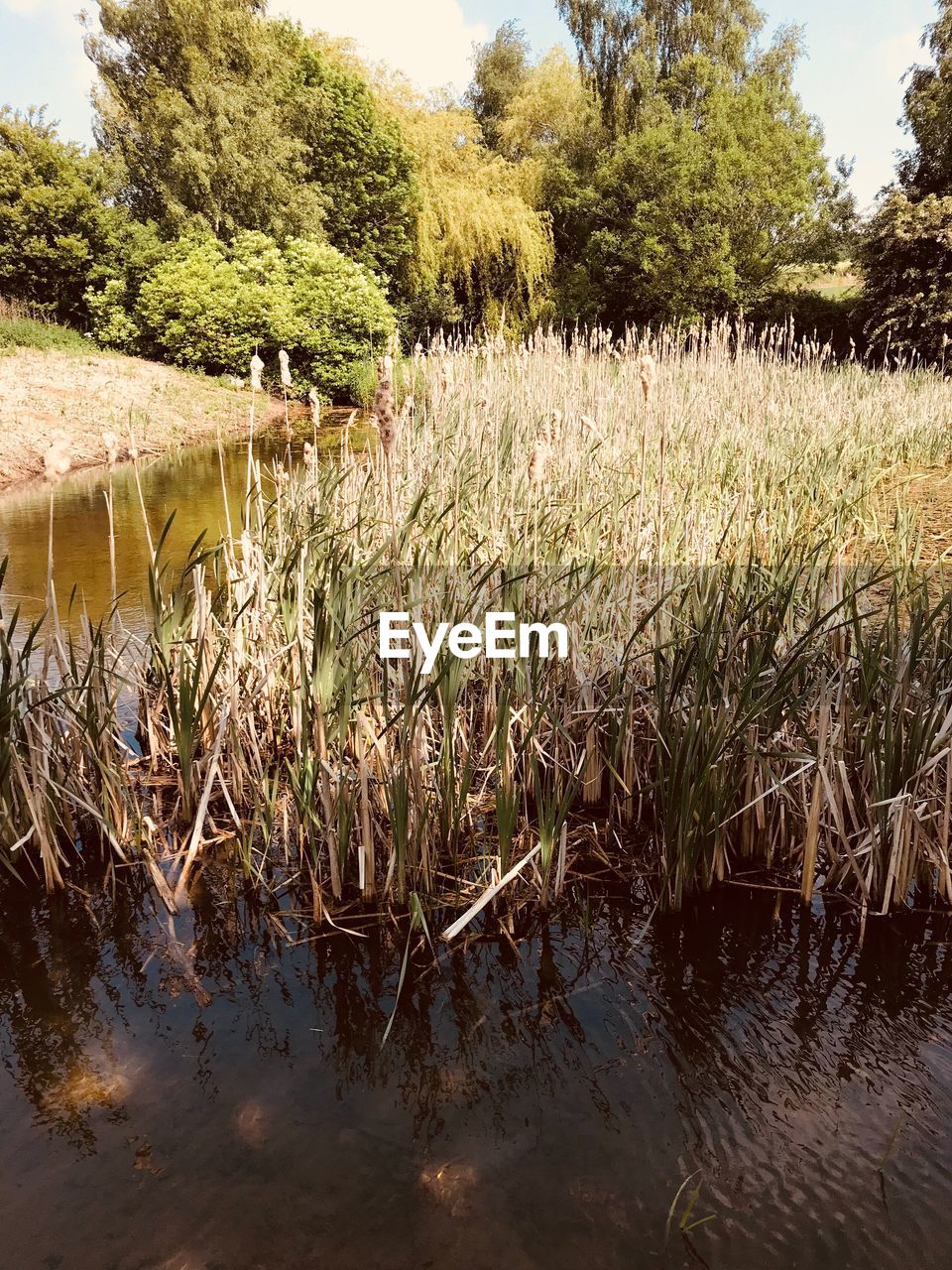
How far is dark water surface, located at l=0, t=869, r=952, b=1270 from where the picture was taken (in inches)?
64.3

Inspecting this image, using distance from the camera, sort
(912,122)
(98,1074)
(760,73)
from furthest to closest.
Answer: (760,73) → (912,122) → (98,1074)

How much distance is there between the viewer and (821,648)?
8.39 feet

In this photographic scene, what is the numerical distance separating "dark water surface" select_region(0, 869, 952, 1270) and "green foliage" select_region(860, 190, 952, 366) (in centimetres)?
1677

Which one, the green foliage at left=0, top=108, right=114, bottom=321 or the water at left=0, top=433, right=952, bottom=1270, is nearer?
the water at left=0, top=433, right=952, bottom=1270

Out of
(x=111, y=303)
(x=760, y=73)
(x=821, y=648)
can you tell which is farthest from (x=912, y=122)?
(x=821, y=648)

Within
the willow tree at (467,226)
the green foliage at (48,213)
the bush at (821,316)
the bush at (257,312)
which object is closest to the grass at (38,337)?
the bush at (257,312)

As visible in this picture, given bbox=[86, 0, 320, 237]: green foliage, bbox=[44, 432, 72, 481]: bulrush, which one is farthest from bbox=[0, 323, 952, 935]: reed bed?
bbox=[86, 0, 320, 237]: green foliage

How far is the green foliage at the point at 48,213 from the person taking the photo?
19734 millimetres

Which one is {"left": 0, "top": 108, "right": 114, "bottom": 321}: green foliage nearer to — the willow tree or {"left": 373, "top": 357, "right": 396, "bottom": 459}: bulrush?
the willow tree

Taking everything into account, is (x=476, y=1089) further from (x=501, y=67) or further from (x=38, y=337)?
(x=501, y=67)


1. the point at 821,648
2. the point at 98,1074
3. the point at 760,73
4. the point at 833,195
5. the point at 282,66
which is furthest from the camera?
A: the point at 760,73

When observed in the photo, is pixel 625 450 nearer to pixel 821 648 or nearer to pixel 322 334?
pixel 821 648

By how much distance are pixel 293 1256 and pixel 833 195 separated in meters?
26.4

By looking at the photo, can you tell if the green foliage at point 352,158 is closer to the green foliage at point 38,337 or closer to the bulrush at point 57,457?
the green foliage at point 38,337
